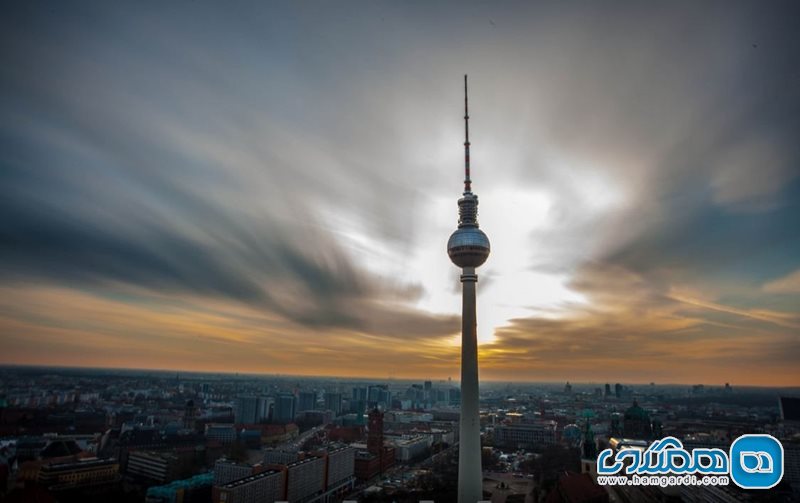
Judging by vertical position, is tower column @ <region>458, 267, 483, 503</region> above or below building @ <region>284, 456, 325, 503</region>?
above

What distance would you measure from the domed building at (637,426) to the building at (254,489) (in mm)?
67260

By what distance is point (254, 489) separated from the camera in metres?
48.1

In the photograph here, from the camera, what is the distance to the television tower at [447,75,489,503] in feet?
147

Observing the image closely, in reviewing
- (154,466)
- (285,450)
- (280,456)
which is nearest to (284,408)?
(285,450)

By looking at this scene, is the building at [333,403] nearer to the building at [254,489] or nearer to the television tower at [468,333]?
the building at [254,489]

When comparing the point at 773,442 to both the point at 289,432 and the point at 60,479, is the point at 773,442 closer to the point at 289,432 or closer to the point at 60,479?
the point at 60,479

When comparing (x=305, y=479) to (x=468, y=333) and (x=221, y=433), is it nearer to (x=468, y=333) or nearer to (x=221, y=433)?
(x=468, y=333)

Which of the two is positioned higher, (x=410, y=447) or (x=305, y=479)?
(x=305, y=479)

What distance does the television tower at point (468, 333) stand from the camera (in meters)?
44.9

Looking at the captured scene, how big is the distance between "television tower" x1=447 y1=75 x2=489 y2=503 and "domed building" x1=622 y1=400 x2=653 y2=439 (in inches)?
2194

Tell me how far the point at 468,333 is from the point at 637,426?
196 ft

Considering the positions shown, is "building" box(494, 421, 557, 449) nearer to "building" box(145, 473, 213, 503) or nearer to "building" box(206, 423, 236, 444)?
"building" box(206, 423, 236, 444)

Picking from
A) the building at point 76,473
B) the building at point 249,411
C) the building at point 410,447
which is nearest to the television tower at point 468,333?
the building at point 410,447

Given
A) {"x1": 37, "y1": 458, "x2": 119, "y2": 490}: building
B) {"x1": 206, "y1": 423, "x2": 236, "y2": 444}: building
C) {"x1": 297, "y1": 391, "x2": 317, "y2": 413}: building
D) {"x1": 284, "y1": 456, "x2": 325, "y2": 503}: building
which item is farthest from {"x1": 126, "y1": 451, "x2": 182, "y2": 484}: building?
{"x1": 297, "y1": 391, "x2": 317, "y2": 413}: building
